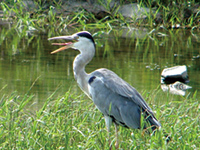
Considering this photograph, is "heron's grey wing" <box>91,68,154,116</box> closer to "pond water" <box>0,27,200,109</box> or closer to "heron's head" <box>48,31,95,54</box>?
"heron's head" <box>48,31,95,54</box>

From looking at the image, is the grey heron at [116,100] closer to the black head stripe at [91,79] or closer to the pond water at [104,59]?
the black head stripe at [91,79]

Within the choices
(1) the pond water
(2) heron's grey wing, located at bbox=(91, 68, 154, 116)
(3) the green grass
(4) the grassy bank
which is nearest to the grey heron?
(2) heron's grey wing, located at bbox=(91, 68, 154, 116)

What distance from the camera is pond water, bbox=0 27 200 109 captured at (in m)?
8.59

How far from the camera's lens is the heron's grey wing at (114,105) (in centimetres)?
530

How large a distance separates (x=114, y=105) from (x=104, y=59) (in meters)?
5.76

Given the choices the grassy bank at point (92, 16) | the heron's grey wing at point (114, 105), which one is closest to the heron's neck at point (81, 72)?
the heron's grey wing at point (114, 105)

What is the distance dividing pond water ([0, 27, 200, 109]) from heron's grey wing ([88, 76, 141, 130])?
1.67 m

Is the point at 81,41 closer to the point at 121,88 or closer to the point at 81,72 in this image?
the point at 81,72

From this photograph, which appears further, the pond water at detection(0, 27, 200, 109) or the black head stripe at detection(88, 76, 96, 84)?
the pond water at detection(0, 27, 200, 109)

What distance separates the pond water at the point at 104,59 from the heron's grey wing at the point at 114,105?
167cm

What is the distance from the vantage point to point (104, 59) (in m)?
11.1

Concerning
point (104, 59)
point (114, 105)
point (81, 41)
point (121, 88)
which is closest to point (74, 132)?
point (114, 105)

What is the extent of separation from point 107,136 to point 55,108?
3.31 ft

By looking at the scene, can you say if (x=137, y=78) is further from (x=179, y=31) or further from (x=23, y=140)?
(x=179, y=31)
